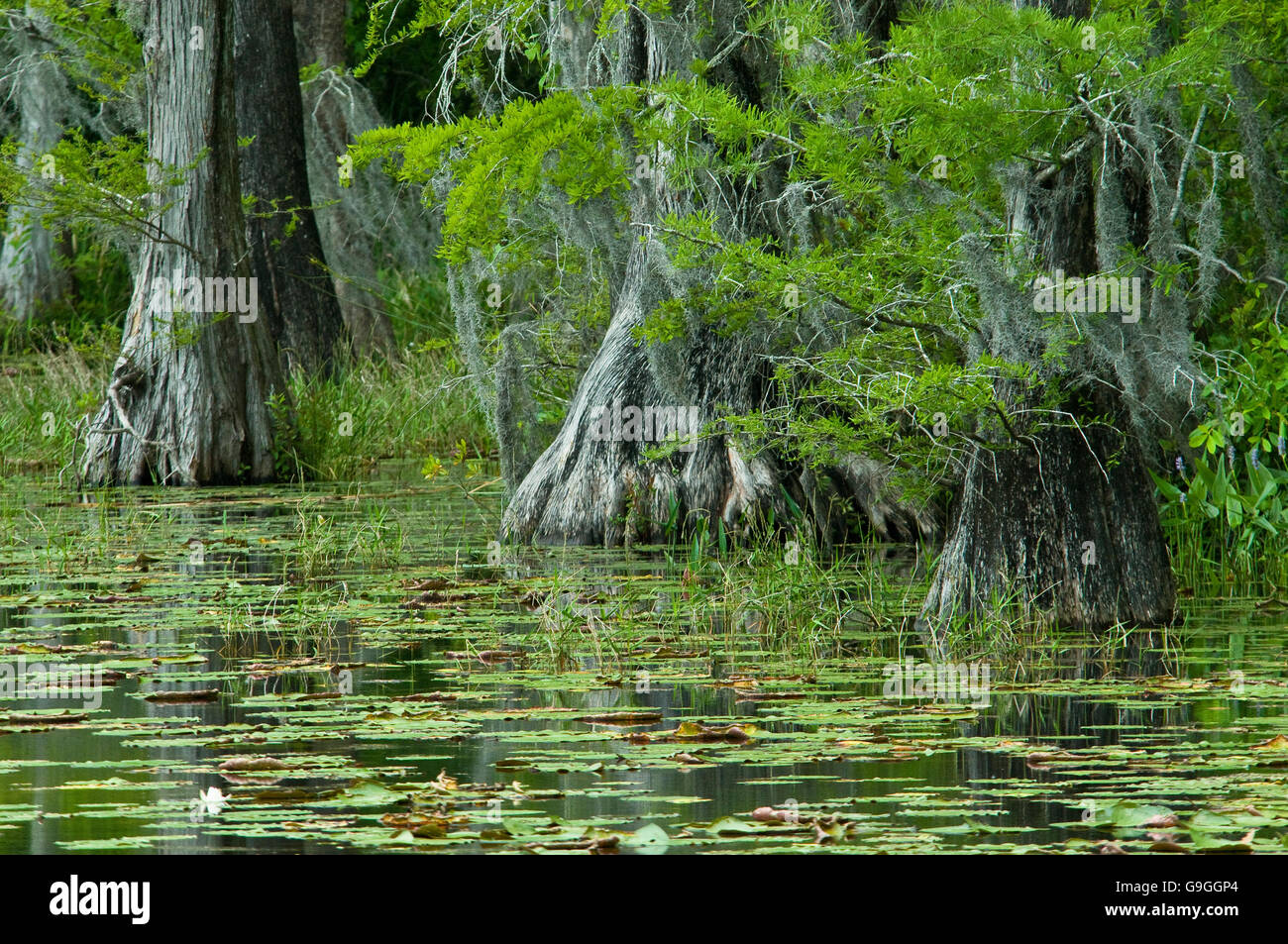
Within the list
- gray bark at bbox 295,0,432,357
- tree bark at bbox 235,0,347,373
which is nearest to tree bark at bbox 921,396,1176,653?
tree bark at bbox 235,0,347,373

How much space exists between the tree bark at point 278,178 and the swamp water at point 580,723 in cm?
852

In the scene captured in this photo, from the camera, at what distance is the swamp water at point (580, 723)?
13.2 feet

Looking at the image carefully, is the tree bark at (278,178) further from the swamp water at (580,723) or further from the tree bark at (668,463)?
the swamp water at (580,723)

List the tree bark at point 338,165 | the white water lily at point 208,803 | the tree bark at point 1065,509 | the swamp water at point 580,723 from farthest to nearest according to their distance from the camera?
1. the tree bark at point 338,165
2. the tree bark at point 1065,509
3. the white water lily at point 208,803
4. the swamp water at point 580,723

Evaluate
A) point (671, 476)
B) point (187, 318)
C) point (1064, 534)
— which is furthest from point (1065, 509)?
point (187, 318)

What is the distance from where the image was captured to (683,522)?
959 cm

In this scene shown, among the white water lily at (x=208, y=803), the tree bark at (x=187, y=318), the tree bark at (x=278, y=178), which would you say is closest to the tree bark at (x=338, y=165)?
the tree bark at (x=278, y=178)

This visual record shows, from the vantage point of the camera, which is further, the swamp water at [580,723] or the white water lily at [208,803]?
the white water lily at [208,803]

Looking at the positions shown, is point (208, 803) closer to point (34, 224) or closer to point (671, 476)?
point (671, 476)

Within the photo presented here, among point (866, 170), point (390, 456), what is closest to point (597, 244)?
point (866, 170)

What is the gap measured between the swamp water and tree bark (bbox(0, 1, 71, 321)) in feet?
47.4

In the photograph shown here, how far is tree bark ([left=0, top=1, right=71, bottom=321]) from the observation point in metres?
21.6

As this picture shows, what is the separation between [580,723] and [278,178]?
12576 millimetres

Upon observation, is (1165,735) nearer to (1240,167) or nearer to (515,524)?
(1240,167)
